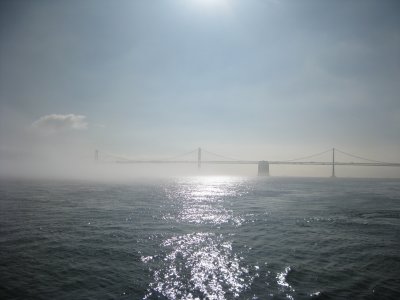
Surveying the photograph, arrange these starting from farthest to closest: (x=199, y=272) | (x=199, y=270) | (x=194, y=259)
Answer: (x=194, y=259) < (x=199, y=270) < (x=199, y=272)

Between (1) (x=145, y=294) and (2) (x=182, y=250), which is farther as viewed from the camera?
(2) (x=182, y=250)

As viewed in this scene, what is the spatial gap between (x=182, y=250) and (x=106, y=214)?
1567cm

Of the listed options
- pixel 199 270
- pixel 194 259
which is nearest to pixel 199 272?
pixel 199 270

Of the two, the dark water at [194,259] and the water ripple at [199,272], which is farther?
the dark water at [194,259]

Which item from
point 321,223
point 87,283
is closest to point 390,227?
point 321,223

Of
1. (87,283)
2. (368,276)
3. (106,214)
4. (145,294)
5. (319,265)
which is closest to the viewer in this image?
(145,294)

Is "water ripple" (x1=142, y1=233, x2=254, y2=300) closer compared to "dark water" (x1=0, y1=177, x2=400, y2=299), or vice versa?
"water ripple" (x1=142, y1=233, x2=254, y2=300)

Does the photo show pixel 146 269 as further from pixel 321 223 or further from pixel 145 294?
pixel 321 223

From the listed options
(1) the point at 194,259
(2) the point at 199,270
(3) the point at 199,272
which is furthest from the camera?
(1) the point at 194,259

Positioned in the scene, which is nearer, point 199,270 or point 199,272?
point 199,272

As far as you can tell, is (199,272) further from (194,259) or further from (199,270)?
(194,259)

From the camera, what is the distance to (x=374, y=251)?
17.0 metres

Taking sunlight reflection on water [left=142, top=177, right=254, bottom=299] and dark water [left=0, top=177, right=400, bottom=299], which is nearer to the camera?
sunlight reflection on water [left=142, top=177, right=254, bottom=299]

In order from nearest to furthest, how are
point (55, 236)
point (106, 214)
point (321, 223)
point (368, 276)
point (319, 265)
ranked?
point (368, 276)
point (319, 265)
point (55, 236)
point (321, 223)
point (106, 214)
